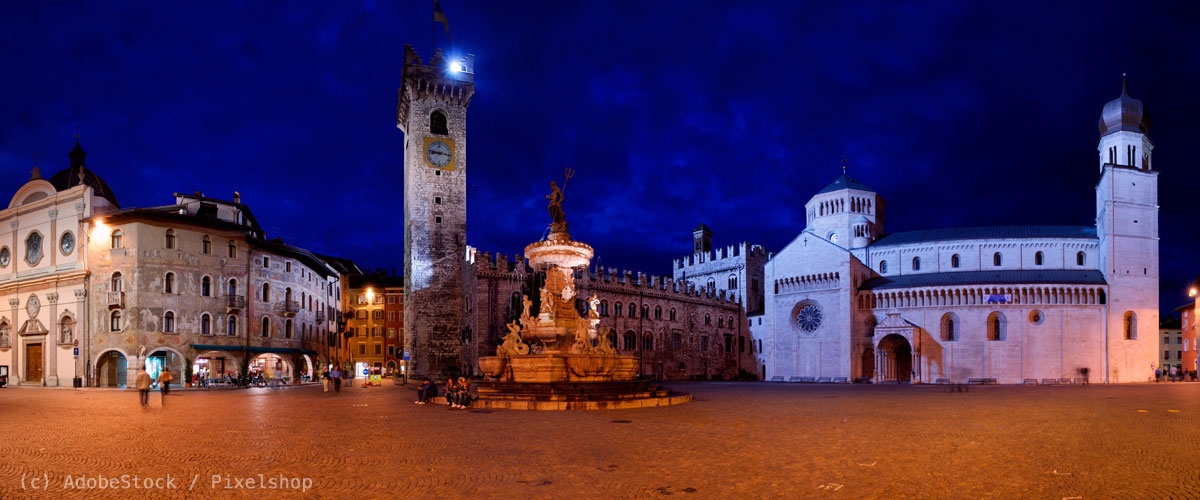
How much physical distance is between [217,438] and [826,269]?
191ft

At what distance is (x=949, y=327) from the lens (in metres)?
61.8

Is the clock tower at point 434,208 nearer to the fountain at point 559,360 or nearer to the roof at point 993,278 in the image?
the fountain at point 559,360

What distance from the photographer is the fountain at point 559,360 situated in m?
22.4

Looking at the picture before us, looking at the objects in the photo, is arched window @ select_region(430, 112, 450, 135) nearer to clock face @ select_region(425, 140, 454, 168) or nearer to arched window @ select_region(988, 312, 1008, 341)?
clock face @ select_region(425, 140, 454, 168)

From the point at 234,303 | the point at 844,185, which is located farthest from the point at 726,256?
the point at 234,303

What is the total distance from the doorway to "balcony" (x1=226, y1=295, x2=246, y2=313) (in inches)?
A: 501

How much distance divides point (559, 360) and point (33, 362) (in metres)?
42.8

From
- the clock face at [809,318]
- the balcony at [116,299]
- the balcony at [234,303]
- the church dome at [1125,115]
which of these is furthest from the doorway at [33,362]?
the church dome at [1125,115]

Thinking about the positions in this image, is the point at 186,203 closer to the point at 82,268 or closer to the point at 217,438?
the point at 82,268

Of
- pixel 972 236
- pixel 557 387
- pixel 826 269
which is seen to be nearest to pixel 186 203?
pixel 557 387

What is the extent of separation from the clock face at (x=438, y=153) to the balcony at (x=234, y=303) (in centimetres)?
2089

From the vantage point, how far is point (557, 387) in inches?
903

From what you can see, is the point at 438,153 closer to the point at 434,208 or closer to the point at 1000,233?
the point at 434,208

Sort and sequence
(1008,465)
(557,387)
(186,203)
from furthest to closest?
(186,203) → (557,387) → (1008,465)
